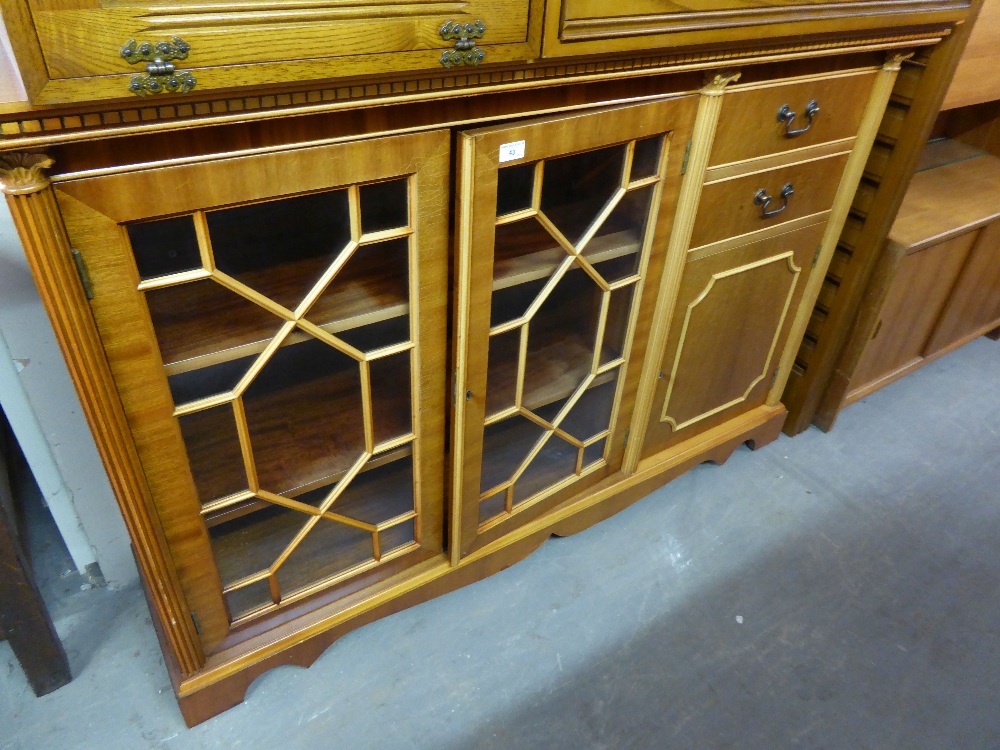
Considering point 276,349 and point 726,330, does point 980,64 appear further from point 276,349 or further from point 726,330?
point 276,349

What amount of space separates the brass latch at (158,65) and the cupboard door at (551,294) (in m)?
0.31

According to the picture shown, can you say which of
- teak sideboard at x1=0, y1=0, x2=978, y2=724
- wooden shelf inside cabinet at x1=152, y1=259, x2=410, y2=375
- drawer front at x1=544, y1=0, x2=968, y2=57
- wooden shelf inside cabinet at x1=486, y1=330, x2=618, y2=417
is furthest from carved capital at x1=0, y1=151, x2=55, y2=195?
wooden shelf inside cabinet at x1=486, y1=330, x2=618, y2=417

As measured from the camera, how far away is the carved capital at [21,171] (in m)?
0.58

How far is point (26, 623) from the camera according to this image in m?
1.05

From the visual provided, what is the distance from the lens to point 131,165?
0.64 metres

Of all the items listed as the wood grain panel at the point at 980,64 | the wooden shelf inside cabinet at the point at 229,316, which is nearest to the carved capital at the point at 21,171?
the wooden shelf inside cabinet at the point at 229,316

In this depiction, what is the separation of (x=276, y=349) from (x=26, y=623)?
0.64m

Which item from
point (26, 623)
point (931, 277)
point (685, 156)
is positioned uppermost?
point (685, 156)

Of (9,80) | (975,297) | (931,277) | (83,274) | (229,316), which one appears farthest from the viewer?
(975,297)

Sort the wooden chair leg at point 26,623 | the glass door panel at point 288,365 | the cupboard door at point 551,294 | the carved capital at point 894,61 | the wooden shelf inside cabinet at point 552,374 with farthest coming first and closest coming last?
the carved capital at point 894,61 → the wooden shelf inside cabinet at point 552,374 → the wooden chair leg at point 26,623 → the cupboard door at point 551,294 → the glass door panel at point 288,365

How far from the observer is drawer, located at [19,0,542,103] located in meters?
0.55

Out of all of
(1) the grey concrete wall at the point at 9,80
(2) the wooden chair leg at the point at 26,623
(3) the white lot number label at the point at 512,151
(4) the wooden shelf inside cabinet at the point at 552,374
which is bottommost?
(2) the wooden chair leg at the point at 26,623

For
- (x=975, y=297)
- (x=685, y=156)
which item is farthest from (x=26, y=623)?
(x=975, y=297)

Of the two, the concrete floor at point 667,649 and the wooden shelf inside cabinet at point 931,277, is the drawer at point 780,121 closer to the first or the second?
A: the wooden shelf inside cabinet at point 931,277
